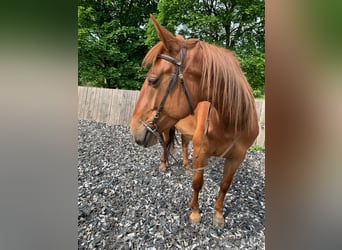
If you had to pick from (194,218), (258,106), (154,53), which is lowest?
(194,218)

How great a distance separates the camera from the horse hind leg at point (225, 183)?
974 millimetres

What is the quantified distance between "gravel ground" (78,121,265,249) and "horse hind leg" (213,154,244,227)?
0.08ft

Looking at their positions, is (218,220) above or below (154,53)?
below

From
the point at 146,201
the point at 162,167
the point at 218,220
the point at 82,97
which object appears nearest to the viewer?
the point at 82,97

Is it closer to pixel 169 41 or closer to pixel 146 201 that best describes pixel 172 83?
pixel 169 41

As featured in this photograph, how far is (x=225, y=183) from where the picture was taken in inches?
38.9

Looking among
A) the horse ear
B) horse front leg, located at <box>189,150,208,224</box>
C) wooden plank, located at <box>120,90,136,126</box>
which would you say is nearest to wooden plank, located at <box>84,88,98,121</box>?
wooden plank, located at <box>120,90,136,126</box>

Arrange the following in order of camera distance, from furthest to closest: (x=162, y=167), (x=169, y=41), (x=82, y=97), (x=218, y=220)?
1. (x=162, y=167)
2. (x=218, y=220)
3. (x=82, y=97)
4. (x=169, y=41)

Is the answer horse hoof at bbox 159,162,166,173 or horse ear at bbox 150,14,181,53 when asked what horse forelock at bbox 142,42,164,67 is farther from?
horse hoof at bbox 159,162,166,173

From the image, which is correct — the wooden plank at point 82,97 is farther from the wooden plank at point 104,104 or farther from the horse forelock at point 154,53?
the horse forelock at point 154,53

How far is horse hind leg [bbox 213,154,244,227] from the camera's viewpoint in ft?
3.20

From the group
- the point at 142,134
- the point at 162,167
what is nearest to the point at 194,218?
the point at 162,167

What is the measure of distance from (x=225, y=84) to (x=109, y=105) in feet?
1.93
